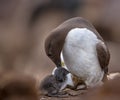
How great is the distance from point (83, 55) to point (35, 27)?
0.28m

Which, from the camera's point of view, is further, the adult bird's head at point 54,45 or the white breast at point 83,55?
the white breast at point 83,55

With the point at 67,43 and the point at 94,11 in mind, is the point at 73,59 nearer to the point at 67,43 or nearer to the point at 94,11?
the point at 67,43

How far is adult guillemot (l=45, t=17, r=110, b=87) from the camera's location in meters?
2.95

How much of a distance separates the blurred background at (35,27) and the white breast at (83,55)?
171 mm

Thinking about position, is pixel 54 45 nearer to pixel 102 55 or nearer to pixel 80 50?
pixel 80 50

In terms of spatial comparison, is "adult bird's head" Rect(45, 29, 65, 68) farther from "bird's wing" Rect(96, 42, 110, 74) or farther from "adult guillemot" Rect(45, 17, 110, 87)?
"bird's wing" Rect(96, 42, 110, 74)

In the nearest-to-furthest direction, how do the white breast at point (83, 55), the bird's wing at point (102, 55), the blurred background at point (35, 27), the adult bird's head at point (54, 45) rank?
the blurred background at point (35, 27) → the adult bird's head at point (54, 45) → the white breast at point (83, 55) → the bird's wing at point (102, 55)

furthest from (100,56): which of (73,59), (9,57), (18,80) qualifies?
(18,80)

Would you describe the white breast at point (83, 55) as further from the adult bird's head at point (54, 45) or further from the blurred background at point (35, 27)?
the blurred background at point (35, 27)

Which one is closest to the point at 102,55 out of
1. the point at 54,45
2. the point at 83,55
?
the point at 83,55

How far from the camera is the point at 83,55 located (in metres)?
3.05

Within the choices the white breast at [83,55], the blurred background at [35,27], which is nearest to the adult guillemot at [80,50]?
the white breast at [83,55]

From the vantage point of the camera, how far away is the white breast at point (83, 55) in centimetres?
299

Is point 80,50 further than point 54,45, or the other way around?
point 80,50
